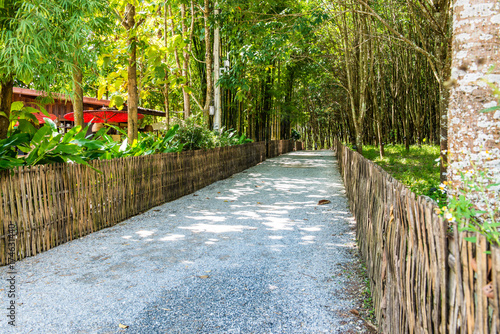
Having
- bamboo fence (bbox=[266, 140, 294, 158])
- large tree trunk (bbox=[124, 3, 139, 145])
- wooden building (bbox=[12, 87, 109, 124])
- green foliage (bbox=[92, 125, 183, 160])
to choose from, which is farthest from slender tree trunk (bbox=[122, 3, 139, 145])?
bamboo fence (bbox=[266, 140, 294, 158])

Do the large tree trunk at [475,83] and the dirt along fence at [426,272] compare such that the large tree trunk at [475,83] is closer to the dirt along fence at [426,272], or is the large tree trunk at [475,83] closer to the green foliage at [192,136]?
the dirt along fence at [426,272]

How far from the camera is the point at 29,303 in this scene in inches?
133

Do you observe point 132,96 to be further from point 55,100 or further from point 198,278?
point 55,100

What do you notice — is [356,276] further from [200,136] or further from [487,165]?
[200,136]

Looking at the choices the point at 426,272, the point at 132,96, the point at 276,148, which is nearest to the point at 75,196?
the point at 132,96

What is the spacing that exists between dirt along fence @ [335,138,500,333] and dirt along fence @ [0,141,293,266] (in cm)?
388

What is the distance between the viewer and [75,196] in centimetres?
533

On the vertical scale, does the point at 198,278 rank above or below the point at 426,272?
below

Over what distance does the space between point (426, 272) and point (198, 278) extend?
251 cm

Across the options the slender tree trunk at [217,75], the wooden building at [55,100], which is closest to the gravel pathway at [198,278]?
the wooden building at [55,100]

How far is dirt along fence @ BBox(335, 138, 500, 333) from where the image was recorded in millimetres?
1368

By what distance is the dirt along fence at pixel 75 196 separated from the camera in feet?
14.4

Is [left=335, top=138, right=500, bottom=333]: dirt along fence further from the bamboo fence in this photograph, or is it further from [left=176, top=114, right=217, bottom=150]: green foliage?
the bamboo fence

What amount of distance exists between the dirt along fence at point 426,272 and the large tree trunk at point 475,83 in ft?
2.95
